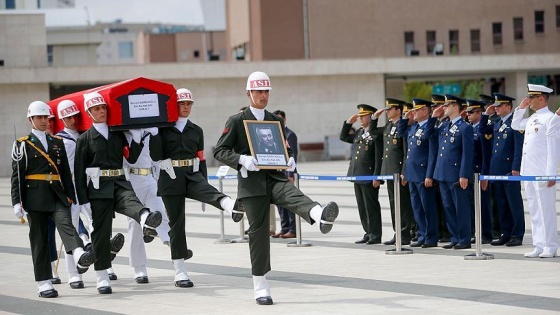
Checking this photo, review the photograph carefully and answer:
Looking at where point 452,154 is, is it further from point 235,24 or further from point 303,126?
point 235,24

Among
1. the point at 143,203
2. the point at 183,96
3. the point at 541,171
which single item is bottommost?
the point at 143,203

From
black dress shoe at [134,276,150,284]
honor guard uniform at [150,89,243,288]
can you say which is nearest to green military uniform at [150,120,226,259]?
honor guard uniform at [150,89,243,288]

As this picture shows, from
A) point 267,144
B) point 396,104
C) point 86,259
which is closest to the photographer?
point 267,144

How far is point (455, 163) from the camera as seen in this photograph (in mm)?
14609

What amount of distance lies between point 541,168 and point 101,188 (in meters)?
5.31

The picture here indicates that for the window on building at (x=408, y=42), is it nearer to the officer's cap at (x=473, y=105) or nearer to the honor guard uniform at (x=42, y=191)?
the officer's cap at (x=473, y=105)

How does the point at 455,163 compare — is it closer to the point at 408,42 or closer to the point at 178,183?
the point at 178,183

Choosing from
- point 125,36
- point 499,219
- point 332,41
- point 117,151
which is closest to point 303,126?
point 332,41

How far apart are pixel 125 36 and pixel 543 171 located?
14303cm

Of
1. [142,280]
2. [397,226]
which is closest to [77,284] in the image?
[142,280]

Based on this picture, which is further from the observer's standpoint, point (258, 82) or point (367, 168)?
point (367, 168)

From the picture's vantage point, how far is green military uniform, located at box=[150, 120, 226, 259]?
12.0m

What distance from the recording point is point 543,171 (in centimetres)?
1358

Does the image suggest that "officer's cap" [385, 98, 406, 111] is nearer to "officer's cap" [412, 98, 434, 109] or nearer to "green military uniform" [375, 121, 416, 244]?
"green military uniform" [375, 121, 416, 244]
